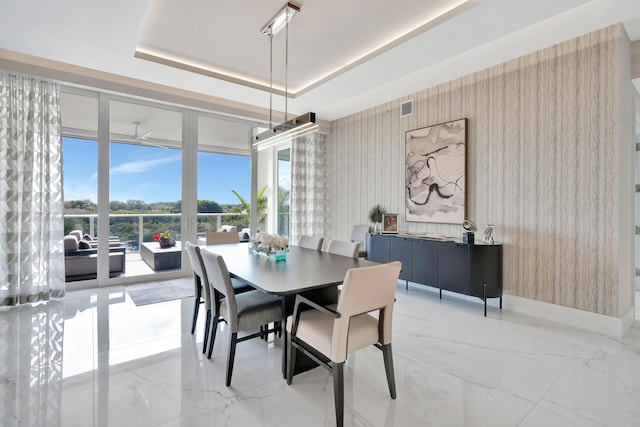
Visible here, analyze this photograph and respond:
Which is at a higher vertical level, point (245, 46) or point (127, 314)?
point (245, 46)

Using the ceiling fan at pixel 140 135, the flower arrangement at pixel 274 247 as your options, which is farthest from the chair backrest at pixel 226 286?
the ceiling fan at pixel 140 135

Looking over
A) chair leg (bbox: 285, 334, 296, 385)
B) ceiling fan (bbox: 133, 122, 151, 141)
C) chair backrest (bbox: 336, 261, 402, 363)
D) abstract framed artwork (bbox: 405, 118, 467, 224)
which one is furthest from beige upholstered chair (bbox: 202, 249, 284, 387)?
ceiling fan (bbox: 133, 122, 151, 141)


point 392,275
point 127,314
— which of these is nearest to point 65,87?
point 127,314

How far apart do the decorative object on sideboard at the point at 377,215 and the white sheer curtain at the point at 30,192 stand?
423cm

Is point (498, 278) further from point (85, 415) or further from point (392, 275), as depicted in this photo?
point (85, 415)

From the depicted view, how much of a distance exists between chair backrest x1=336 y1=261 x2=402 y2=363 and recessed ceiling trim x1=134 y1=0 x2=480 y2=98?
2.28m

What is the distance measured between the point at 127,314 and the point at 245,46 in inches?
124

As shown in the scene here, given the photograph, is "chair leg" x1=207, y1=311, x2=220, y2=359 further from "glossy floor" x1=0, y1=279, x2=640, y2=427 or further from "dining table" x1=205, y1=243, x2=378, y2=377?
"dining table" x1=205, y1=243, x2=378, y2=377

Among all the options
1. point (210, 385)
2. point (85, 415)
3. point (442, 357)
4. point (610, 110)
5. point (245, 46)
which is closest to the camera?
point (85, 415)

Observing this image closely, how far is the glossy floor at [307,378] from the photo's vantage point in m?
1.85

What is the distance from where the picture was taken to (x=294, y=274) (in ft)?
7.52

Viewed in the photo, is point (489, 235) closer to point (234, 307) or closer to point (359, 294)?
point (359, 294)

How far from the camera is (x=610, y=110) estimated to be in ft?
9.87

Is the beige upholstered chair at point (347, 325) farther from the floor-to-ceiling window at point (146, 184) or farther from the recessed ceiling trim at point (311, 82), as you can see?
the floor-to-ceiling window at point (146, 184)
